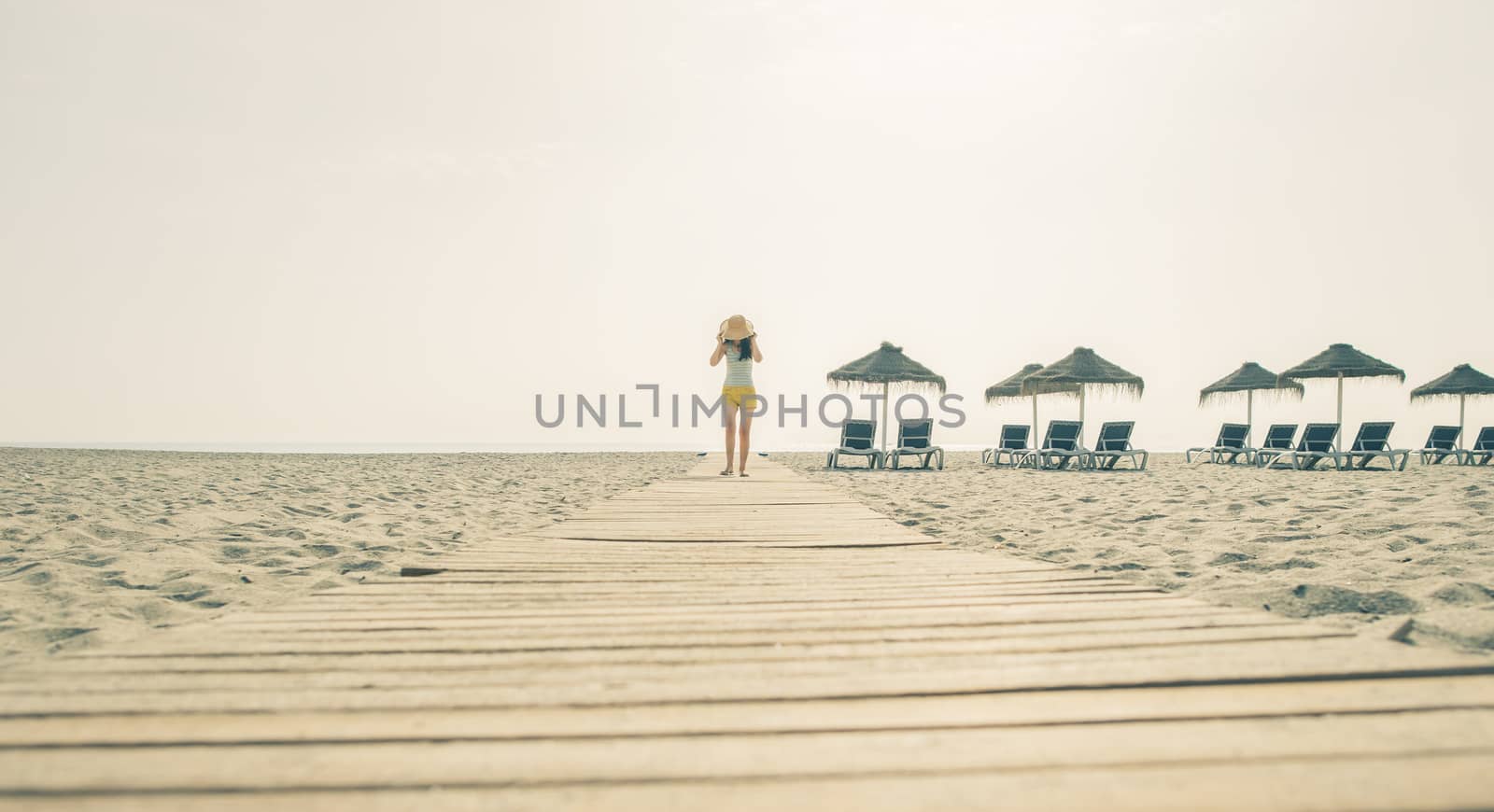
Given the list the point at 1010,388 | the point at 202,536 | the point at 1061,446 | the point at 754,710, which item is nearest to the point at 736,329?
the point at 202,536

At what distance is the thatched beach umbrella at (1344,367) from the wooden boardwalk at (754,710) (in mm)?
15581

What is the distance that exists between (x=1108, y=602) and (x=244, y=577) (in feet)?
11.3

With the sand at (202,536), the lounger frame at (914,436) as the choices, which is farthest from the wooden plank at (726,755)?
the lounger frame at (914,436)

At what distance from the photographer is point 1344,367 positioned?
47.0 ft

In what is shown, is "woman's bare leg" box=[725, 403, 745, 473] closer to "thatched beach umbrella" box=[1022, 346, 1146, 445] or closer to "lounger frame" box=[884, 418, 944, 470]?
"lounger frame" box=[884, 418, 944, 470]

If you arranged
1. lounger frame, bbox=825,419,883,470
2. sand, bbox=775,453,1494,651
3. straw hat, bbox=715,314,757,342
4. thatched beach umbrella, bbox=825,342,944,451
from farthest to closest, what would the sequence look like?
thatched beach umbrella, bbox=825,342,944,451 → lounger frame, bbox=825,419,883,470 → straw hat, bbox=715,314,757,342 → sand, bbox=775,453,1494,651

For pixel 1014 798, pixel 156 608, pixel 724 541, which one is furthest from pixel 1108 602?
pixel 156 608

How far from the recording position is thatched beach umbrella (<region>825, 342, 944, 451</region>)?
45.7ft

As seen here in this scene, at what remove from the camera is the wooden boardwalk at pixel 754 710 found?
1.02 m

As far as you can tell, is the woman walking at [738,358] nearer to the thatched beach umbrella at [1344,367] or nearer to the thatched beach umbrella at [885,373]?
the thatched beach umbrella at [885,373]

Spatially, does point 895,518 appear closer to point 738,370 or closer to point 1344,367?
point 738,370

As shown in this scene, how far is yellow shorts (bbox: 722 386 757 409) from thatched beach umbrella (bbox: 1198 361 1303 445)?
1374 cm

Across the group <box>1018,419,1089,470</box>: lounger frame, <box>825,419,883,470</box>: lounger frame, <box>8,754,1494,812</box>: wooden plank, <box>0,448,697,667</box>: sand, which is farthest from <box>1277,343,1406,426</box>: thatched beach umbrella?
<box>8,754,1494,812</box>: wooden plank

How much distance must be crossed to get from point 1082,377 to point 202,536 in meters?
13.4
